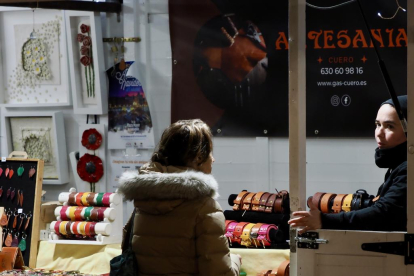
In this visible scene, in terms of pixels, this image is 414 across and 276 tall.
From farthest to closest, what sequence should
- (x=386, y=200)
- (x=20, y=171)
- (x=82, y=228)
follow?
(x=20, y=171), (x=82, y=228), (x=386, y=200)

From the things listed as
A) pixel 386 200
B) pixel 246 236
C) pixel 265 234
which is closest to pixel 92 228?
pixel 246 236

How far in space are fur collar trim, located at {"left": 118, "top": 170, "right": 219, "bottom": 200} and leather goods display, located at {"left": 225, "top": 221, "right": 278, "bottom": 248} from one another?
66.6 inches

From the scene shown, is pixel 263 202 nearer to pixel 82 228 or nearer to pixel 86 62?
pixel 82 228

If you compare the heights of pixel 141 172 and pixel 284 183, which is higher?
pixel 141 172

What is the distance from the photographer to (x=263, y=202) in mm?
4398

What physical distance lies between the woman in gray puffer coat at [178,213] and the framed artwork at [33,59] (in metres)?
3.26

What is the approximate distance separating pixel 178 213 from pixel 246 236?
1.75 metres

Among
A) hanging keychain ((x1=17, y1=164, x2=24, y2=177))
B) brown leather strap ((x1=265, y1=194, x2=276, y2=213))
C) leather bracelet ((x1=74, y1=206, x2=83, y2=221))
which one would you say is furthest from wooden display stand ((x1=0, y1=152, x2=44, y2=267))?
brown leather strap ((x1=265, y1=194, x2=276, y2=213))

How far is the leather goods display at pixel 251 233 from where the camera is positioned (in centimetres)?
425

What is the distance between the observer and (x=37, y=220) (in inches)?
201

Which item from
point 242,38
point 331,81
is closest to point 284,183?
point 331,81

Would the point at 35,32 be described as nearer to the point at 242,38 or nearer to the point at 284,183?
the point at 242,38

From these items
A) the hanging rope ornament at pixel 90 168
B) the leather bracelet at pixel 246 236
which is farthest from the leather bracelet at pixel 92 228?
the leather bracelet at pixel 246 236

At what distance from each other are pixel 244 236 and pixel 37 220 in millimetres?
1802
